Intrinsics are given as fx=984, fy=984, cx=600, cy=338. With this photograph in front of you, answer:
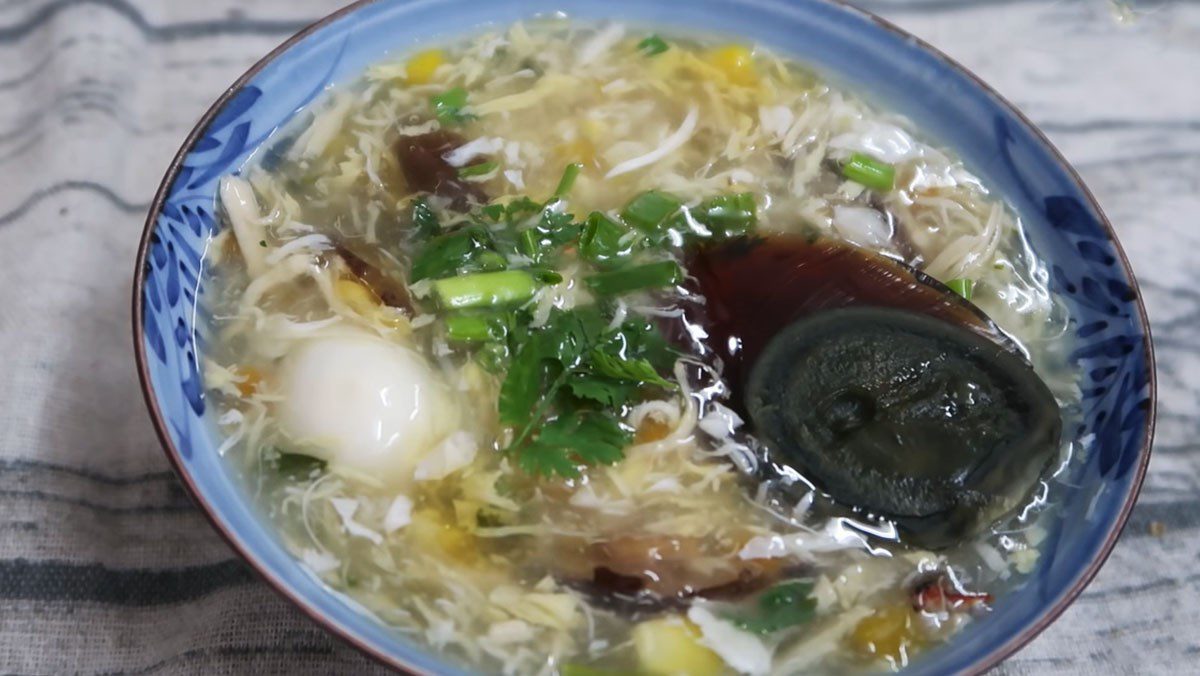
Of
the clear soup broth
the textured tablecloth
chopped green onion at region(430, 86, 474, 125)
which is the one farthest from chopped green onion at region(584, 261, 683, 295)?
the textured tablecloth

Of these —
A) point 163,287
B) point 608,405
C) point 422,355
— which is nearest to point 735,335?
point 608,405

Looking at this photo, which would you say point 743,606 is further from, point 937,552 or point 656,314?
point 656,314

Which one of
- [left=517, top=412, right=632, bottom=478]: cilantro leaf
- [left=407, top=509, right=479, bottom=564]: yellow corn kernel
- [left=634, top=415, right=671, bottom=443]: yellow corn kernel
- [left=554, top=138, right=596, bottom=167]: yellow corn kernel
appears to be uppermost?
[left=554, top=138, right=596, bottom=167]: yellow corn kernel

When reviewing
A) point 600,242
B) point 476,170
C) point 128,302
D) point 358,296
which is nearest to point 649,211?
point 600,242

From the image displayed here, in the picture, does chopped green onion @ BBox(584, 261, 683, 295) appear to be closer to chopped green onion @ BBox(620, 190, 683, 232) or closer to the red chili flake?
chopped green onion @ BBox(620, 190, 683, 232)

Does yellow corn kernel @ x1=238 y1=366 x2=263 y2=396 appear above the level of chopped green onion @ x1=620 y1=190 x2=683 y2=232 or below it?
below

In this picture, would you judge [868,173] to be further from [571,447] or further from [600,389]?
[571,447]

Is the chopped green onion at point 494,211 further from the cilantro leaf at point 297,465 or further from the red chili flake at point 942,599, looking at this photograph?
the red chili flake at point 942,599
